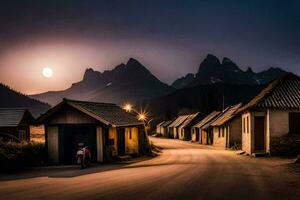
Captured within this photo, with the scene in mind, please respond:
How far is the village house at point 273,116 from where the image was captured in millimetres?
31438

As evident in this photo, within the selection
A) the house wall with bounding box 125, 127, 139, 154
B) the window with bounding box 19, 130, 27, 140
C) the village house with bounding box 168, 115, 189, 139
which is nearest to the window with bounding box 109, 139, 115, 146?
the house wall with bounding box 125, 127, 139, 154

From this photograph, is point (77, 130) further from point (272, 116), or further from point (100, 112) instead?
point (272, 116)

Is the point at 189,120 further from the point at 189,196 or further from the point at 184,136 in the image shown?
the point at 189,196

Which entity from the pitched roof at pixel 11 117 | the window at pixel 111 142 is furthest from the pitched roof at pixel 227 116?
the pitched roof at pixel 11 117

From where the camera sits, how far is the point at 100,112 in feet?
100

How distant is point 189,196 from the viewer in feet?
39.8

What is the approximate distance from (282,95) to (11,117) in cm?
3153

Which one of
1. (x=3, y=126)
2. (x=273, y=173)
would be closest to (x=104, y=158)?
(x=273, y=173)

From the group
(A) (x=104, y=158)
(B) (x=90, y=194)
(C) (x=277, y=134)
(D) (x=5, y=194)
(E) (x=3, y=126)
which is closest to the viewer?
(B) (x=90, y=194)

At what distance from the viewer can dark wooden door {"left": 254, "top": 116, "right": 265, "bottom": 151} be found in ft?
108

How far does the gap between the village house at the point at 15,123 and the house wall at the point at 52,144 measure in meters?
16.2

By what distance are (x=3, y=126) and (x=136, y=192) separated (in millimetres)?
36697

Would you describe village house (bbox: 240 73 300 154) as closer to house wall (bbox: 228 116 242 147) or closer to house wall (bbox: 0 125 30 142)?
house wall (bbox: 228 116 242 147)

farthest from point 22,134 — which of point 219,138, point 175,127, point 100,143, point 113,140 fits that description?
point 175,127
